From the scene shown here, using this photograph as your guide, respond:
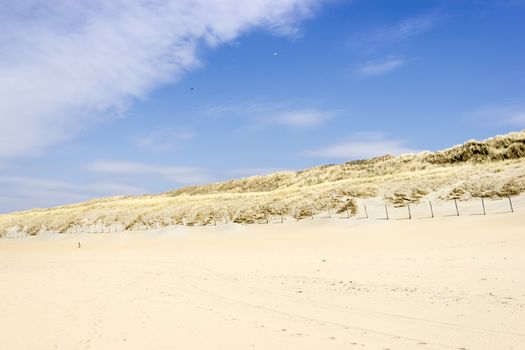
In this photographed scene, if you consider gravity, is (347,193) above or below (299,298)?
above

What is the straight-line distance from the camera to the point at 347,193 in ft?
115

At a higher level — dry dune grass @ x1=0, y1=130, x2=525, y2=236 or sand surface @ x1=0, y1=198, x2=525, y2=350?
dry dune grass @ x1=0, y1=130, x2=525, y2=236

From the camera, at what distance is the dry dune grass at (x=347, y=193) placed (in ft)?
103

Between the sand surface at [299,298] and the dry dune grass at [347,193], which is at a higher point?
the dry dune grass at [347,193]

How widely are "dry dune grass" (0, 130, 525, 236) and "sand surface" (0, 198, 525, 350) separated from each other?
27.9 ft

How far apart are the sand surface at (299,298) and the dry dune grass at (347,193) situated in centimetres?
851

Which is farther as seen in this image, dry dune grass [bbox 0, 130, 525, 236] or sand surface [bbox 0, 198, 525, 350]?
dry dune grass [bbox 0, 130, 525, 236]

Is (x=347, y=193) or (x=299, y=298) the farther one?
(x=347, y=193)

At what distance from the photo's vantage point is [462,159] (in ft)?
170

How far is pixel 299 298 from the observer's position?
11070 millimetres

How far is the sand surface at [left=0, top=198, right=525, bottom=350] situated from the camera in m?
7.86

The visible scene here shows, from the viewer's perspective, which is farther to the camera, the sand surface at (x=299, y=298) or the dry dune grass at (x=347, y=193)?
the dry dune grass at (x=347, y=193)

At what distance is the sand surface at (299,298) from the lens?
7.86 metres

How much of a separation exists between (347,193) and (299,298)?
80.9 ft
